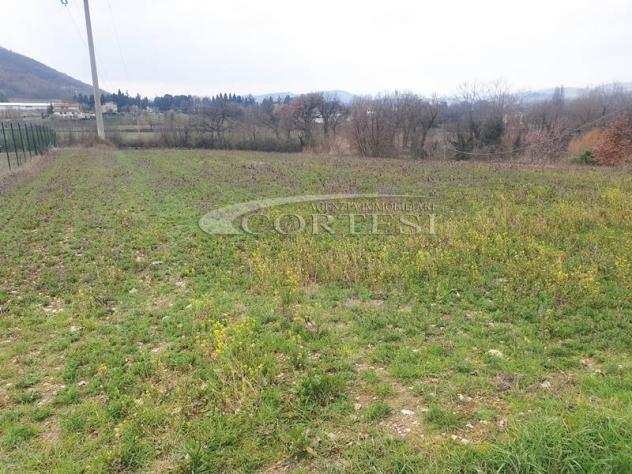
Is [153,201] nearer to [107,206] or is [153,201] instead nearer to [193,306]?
[107,206]

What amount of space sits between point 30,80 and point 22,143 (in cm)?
9138

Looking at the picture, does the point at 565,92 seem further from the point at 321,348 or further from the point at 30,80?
the point at 30,80

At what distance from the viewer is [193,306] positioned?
5.32m

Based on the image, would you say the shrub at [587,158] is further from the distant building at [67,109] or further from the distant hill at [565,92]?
the distant building at [67,109]

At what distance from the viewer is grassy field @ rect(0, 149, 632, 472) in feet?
9.57

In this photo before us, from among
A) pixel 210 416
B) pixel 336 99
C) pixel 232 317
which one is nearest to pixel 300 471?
pixel 210 416

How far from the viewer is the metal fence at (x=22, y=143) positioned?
20.0 metres

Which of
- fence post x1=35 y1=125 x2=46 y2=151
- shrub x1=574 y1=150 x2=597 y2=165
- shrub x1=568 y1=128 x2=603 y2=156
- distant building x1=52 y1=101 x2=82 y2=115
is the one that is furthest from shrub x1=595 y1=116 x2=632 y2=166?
distant building x1=52 y1=101 x2=82 y2=115

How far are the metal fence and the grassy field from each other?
14007mm

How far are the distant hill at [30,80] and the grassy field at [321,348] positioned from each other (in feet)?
317

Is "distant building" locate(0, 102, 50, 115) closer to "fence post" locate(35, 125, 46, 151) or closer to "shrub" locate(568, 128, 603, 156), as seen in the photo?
"fence post" locate(35, 125, 46, 151)

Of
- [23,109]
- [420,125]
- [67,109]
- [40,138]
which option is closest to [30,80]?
[23,109]

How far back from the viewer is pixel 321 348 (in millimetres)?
4289

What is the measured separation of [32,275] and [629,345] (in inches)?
305
